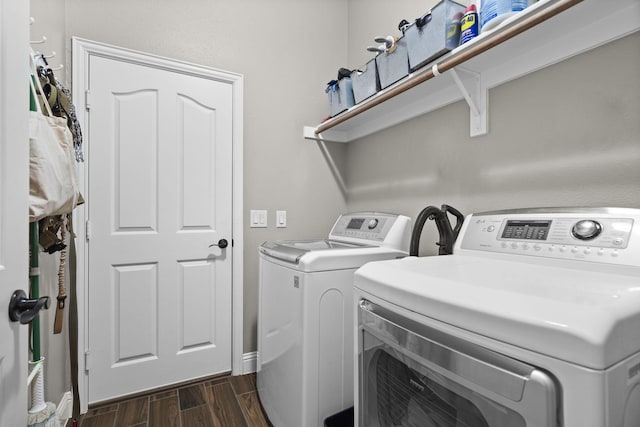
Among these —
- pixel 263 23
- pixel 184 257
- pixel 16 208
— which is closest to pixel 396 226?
pixel 184 257

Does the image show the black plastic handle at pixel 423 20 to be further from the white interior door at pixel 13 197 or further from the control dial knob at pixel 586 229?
the white interior door at pixel 13 197

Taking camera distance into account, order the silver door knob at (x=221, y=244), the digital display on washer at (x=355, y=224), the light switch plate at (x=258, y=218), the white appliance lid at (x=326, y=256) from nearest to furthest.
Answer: the white appliance lid at (x=326, y=256)
the digital display on washer at (x=355, y=224)
the silver door knob at (x=221, y=244)
the light switch plate at (x=258, y=218)

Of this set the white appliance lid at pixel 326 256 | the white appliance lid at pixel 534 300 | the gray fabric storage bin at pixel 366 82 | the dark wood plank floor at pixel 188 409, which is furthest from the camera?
the gray fabric storage bin at pixel 366 82

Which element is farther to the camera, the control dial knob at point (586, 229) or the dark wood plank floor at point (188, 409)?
the dark wood plank floor at point (188, 409)

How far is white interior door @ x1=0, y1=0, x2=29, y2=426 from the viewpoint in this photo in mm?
657

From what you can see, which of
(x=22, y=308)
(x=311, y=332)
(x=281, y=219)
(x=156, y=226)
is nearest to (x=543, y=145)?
(x=311, y=332)

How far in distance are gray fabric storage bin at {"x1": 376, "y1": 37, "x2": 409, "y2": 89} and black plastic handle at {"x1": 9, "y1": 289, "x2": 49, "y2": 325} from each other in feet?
5.31

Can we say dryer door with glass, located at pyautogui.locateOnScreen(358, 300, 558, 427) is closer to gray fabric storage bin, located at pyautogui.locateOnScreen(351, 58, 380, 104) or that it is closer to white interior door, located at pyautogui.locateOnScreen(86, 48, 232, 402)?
gray fabric storage bin, located at pyautogui.locateOnScreen(351, 58, 380, 104)

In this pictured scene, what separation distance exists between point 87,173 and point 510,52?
2.19m

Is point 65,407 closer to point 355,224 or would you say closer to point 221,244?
point 221,244

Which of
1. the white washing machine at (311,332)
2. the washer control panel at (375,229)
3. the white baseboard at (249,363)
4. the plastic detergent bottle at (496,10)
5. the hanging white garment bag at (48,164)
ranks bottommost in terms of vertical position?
the white baseboard at (249,363)

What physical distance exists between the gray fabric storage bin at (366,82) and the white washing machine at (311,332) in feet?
3.00

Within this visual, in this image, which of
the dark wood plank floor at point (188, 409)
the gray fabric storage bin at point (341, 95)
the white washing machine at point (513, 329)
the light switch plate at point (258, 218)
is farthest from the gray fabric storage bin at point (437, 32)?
the dark wood plank floor at point (188, 409)

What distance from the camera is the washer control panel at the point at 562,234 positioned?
31.2 inches
